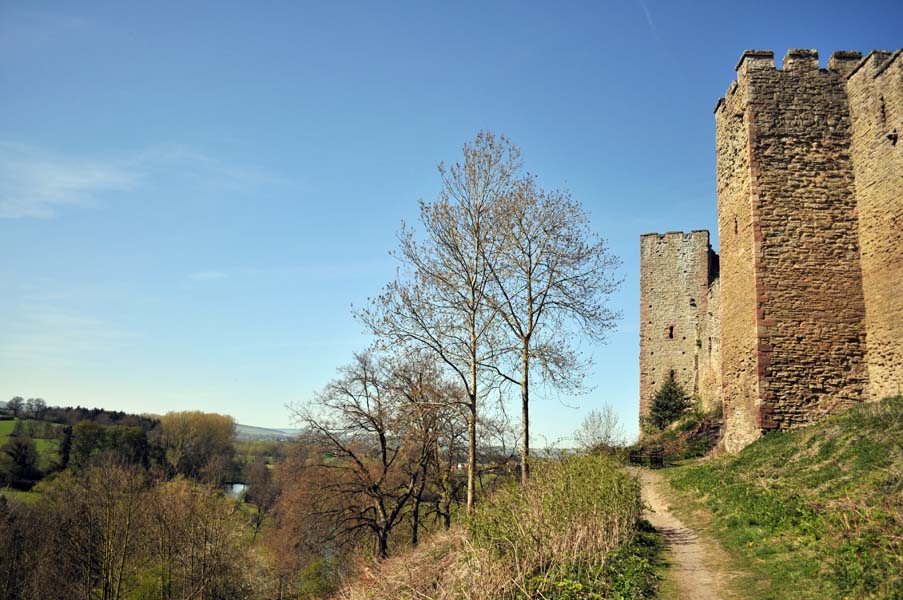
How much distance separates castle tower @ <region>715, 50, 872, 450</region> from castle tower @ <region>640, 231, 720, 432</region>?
13.1m

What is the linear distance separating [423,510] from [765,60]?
23.0 metres

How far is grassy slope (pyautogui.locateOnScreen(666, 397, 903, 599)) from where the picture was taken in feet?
21.7

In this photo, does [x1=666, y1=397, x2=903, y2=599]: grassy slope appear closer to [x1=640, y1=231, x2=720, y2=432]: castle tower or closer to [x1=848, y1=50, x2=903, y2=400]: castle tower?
[x1=848, y1=50, x2=903, y2=400]: castle tower

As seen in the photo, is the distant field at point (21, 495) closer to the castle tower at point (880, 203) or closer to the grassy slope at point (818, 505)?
the grassy slope at point (818, 505)

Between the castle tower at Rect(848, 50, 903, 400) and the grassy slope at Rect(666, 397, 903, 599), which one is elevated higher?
the castle tower at Rect(848, 50, 903, 400)

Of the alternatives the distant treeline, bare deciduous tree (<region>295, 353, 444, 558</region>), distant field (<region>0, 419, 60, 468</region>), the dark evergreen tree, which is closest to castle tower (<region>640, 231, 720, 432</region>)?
the dark evergreen tree

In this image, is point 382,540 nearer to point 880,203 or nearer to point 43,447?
point 880,203

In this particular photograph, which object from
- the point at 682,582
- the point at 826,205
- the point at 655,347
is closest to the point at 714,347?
the point at 655,347

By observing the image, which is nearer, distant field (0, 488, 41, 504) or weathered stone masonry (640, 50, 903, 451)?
weathered stone masonry (640, 50, 903, 451)

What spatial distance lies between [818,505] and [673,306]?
22083mm

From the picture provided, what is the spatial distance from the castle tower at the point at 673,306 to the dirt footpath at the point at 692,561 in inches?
679

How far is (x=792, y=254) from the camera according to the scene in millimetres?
15141

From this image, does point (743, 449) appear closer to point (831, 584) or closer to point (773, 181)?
point (773, 181)

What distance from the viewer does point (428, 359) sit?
15961 millimetres
